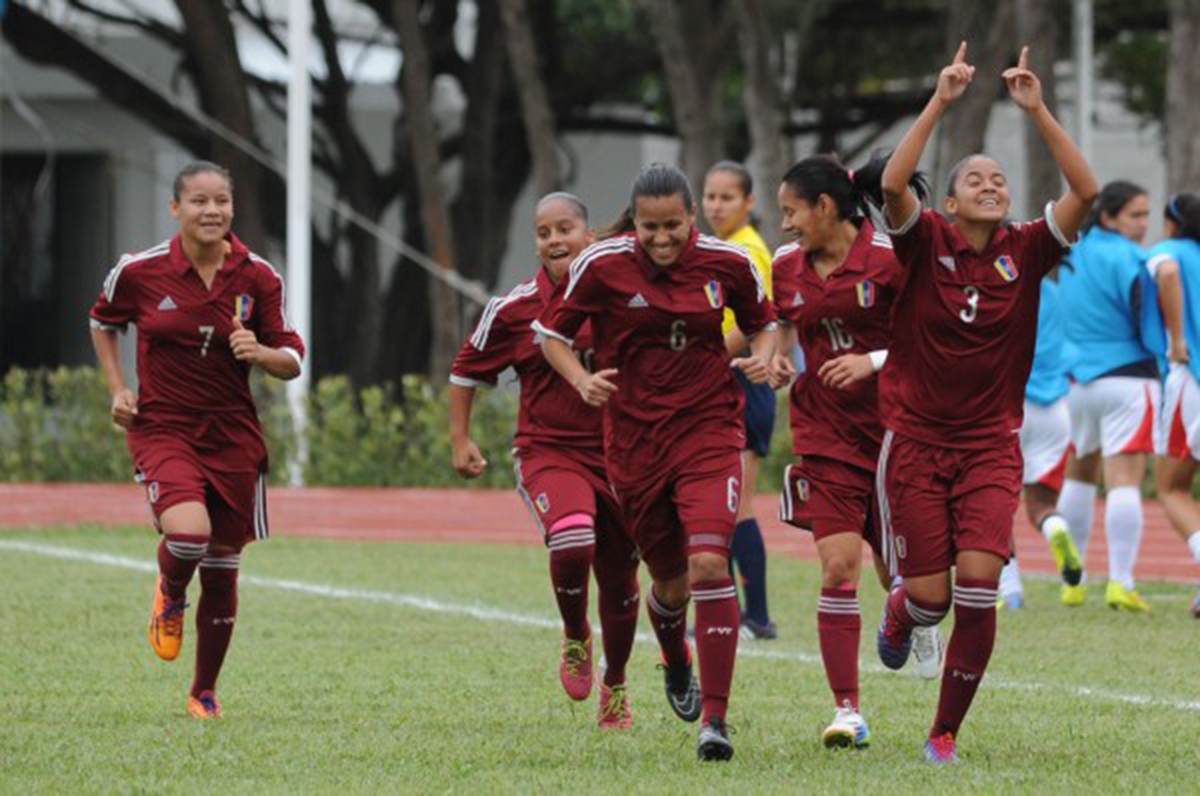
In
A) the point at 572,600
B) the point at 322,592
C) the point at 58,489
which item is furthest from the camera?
the point at 58,489

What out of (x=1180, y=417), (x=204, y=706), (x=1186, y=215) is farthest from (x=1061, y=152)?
(x=1186, y=215)

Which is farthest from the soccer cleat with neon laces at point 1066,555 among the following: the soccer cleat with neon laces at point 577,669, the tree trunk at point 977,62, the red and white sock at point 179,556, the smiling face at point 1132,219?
the tree trunk at point 977,62

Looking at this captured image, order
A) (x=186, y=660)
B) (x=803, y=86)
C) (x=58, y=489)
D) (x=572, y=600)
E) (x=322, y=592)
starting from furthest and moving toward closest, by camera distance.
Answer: (x=803, y=86) → (x=58, y=489) → (x=322, y=592) → (x=186, y=660) → (x=572, y=600)

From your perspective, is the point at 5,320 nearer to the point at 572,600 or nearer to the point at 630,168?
the point at 630,168

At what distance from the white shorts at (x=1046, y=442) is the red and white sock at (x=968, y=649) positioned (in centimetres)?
578

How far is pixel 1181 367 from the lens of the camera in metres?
13.6

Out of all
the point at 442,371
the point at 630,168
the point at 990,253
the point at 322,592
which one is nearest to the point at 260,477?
the point at 990,253

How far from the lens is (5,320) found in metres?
39.5

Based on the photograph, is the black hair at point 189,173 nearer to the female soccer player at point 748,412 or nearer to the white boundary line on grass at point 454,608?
the female soccer player at point 748,412

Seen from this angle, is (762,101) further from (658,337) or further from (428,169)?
(658,337)

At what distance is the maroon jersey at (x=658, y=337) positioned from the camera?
8695mm

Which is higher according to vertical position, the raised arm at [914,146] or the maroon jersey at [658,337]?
the raised arm at [914,146]

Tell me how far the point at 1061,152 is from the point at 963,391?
0.86 m

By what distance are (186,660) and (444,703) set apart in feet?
6.57
